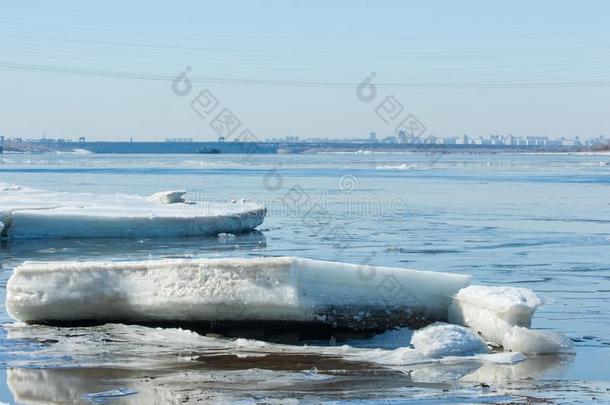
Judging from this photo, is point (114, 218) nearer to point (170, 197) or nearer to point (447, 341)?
point (170, 197)

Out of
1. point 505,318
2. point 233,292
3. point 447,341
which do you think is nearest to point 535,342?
point 505,318

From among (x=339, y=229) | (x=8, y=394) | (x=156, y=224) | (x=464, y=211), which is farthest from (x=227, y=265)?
(x=464, y=211)

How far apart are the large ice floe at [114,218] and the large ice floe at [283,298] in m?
9.35

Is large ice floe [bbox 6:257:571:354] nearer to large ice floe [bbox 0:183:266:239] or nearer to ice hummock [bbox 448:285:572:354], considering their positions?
ice hummock [bbox 448:285:572:354]

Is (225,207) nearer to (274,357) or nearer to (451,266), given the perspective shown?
(451,266)

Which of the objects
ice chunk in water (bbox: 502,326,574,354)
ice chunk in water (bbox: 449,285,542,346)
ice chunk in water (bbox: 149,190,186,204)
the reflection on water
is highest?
ice chunk in water (bbox: 149,190,186,204)

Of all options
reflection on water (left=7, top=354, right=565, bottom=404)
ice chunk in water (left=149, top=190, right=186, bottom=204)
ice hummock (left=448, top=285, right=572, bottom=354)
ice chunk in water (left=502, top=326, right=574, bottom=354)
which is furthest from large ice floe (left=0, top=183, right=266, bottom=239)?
ice chunk in water (left=502, top=326, right=574, bottom=354)

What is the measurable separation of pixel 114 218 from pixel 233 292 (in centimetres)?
1062

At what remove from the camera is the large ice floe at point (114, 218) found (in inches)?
768

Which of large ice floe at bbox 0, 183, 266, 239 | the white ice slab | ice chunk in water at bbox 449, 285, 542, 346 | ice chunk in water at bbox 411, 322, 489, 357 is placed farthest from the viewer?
large ice floe at bbox 0, 183, 266, 239

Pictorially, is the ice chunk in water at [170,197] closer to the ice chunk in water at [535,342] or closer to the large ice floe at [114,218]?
the large ice floe at [114,218]

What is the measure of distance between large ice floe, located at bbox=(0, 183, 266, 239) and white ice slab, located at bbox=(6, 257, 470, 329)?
364 inches

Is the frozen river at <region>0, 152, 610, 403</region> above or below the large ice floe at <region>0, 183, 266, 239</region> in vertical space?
below

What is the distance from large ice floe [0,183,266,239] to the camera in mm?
19516
